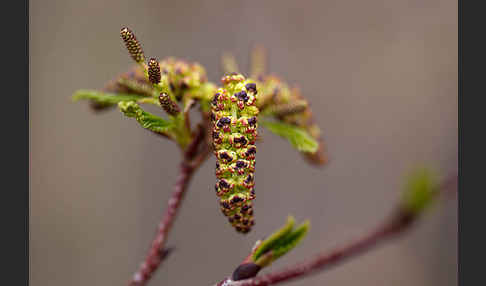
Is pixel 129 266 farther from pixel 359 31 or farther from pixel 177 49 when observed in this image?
pixel 359 31

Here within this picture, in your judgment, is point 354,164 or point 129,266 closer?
point 129,266

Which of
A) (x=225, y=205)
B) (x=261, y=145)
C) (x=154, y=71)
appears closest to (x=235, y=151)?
(x=225, y=205)

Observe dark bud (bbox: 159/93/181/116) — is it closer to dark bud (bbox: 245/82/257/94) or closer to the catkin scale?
the catkin scale

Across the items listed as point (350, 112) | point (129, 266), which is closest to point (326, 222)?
point (350, 112)

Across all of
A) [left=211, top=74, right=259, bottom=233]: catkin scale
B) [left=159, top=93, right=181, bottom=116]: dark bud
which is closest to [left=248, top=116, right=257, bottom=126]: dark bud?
[left=211, top=74, right=259, bottom=233]: catkin scale

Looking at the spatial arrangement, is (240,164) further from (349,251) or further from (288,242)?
(349,251)

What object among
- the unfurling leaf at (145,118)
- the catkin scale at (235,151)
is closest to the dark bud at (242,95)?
the catkin scale at (235,151)
